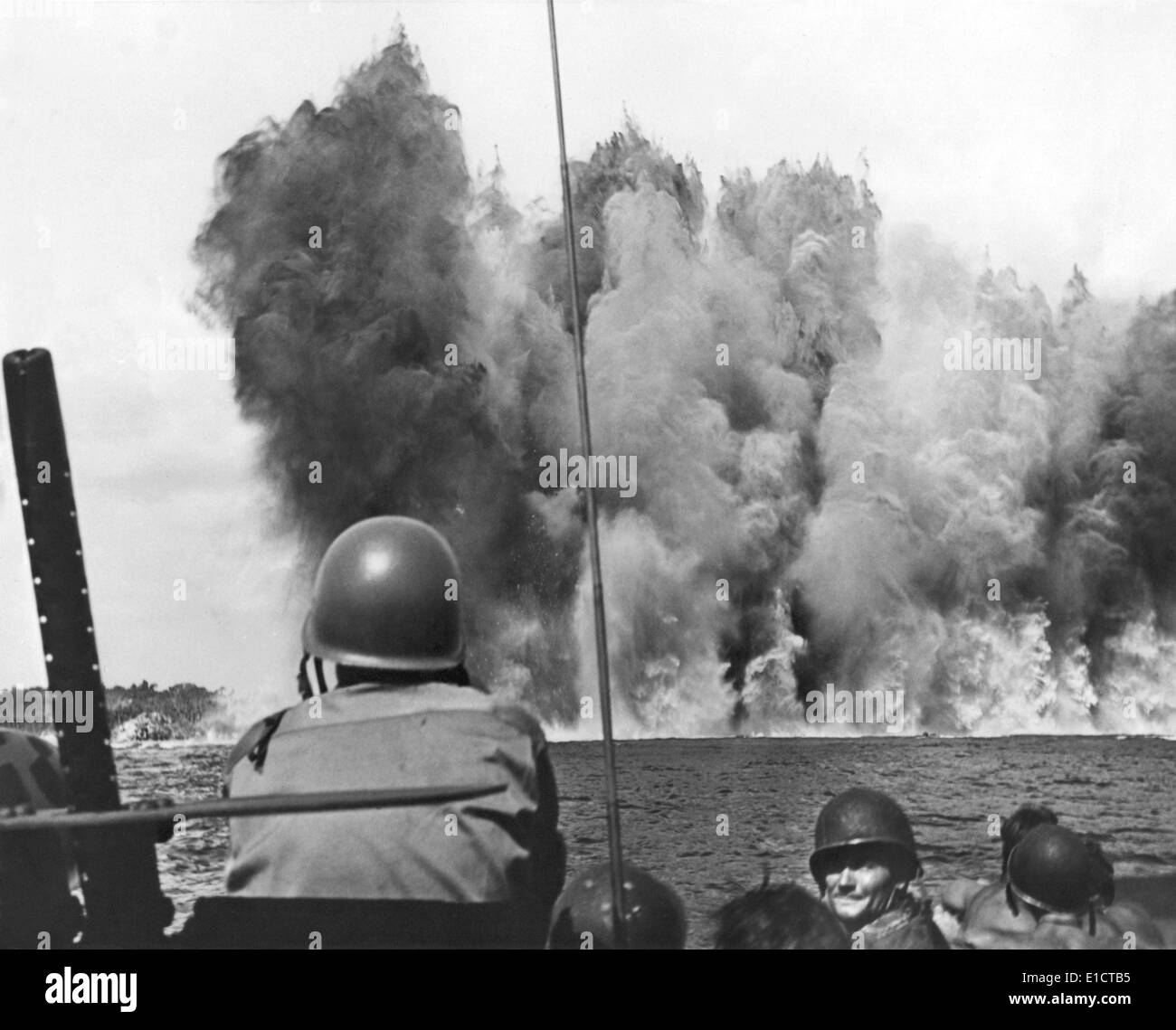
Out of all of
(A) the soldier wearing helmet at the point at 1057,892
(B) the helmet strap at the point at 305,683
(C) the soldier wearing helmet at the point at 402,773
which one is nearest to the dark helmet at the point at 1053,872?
(A) the soldier wearing helmet at the point at 1057,892

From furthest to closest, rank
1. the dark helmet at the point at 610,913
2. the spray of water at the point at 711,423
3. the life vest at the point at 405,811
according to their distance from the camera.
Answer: the spray of water at the point at 711,423, the dark helmet at the point at 610,913, the life vest at the point at 405,811

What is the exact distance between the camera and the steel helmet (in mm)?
4109

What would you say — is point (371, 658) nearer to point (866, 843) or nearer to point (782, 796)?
point (782, 796)

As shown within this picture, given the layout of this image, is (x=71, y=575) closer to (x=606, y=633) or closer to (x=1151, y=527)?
(x=606, y=633)

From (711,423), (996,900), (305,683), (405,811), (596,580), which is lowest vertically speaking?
(996,900)

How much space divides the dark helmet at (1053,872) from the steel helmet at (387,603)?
6.32 ft

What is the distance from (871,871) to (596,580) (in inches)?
52.6

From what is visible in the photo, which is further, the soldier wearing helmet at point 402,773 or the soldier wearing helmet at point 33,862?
the soldier wearing helmet at point 33,862

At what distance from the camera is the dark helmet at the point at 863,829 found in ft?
15.8

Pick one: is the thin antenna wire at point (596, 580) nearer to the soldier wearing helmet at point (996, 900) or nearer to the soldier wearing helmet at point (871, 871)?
the soldier wearing helmet at point (871, 871)

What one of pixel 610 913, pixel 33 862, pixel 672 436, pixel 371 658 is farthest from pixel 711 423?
pixel 33 862

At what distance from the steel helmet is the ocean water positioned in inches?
33.0

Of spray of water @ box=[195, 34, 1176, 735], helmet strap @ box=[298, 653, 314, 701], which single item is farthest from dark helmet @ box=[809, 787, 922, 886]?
helmet strap @ box=[298, 653, 314, 701]

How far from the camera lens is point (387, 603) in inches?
162
